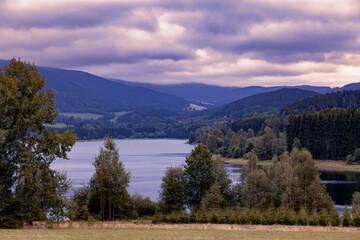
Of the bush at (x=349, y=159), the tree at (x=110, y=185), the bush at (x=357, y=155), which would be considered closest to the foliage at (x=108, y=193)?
the tree at (x=110, y=185)

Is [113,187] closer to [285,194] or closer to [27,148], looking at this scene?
[27,148]

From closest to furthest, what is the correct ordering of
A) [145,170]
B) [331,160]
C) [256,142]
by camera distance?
[145,170] → [331,160] → [256,142]

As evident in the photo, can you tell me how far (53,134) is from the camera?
41.6 metres

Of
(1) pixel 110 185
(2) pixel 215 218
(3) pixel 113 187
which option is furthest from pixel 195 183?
(2) pixel 215 218

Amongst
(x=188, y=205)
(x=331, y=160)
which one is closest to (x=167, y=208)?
(x=188, y=205)

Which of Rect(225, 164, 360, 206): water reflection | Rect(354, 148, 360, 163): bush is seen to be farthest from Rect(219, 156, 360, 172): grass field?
A: Rect(225, 164, 360, 206): water reflection

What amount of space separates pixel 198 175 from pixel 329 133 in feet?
380

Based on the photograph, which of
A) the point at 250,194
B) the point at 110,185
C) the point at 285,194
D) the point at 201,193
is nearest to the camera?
the point at 110,185

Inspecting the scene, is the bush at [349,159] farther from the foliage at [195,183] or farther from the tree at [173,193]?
the tree at [173,193]

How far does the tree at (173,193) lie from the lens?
6519 centimetres

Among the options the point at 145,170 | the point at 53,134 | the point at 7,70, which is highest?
the point at 7,70

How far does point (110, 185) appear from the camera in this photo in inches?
2368

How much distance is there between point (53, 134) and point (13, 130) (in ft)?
11.3

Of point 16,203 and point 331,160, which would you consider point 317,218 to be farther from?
point 331,160
